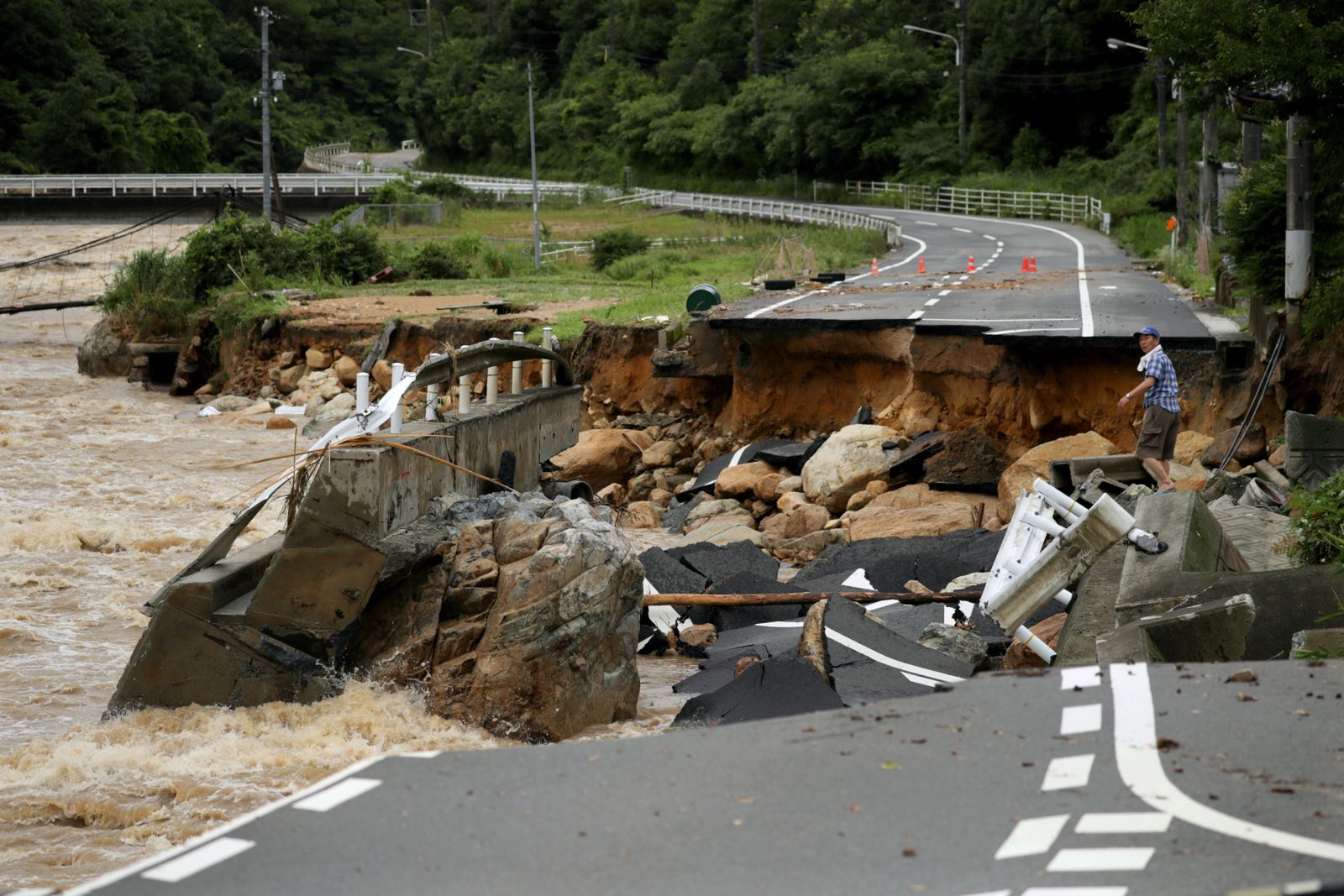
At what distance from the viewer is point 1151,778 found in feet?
14.9

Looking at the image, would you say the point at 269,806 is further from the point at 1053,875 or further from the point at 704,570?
the point at 704,570

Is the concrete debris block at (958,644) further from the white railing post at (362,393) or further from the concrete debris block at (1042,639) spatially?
the white railing post at (362,393)

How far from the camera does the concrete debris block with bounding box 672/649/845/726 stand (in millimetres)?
8461

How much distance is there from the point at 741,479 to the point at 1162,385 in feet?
19.9

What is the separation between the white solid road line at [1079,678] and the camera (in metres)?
5.44

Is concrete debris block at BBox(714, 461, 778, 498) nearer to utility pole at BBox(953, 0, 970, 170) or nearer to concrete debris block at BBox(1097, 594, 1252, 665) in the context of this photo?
concrete debris block at BBox(1097, 594, 1252, 665)

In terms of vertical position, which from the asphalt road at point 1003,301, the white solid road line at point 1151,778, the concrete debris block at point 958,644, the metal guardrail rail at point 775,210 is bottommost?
the concrete debris block at point 958,644

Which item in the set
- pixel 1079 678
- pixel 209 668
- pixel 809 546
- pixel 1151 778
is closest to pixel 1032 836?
pixel 1151 778

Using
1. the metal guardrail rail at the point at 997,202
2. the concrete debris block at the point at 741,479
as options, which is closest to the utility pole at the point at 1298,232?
the concrete debris block at the point at 741,479

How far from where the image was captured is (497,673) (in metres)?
9.16

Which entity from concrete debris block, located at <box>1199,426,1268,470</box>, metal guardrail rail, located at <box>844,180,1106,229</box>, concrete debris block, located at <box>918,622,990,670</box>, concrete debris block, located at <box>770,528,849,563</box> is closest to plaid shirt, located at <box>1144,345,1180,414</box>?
concrete debris block, located at <box>1199,426,1268,470</box>

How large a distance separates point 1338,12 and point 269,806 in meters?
11.9

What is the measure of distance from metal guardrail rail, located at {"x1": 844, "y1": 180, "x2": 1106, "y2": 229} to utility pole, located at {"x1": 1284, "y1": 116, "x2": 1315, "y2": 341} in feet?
107

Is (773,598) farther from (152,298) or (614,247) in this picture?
(614,247)
